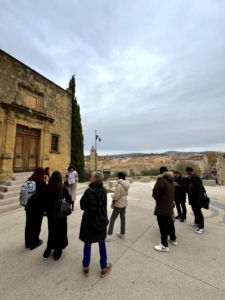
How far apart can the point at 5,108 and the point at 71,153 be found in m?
6.05

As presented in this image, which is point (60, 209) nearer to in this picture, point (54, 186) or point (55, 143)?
point (54, 186)

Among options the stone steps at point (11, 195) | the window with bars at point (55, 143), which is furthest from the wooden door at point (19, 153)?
the window with bars at point (55, 143)

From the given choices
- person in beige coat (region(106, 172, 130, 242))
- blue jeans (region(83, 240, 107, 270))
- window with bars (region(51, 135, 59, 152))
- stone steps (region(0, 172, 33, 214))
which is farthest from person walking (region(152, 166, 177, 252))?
window with bars (region(51, 135, 59, 152))

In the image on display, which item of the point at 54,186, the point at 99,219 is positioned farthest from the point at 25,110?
the point at 99,219

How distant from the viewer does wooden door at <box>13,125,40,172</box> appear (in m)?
7.86

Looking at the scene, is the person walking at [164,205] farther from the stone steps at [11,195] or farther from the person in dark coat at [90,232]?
the stone steps at [11,195]

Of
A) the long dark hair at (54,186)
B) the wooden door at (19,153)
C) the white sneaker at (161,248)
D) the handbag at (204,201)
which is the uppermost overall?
the wooden door at (19,153)

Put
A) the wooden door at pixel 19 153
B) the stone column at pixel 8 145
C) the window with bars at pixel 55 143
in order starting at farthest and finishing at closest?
the window with bars at pixel 55 143, the wooden door at pixel 19 153, the stone column at pixel 8 145

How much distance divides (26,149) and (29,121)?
1.76m

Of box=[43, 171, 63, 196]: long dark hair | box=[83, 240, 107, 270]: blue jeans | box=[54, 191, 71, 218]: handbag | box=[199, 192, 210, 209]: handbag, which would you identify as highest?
box=[43, 171, 63, 196]: long dark hair

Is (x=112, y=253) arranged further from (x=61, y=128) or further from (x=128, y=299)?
(x=61, y=128)

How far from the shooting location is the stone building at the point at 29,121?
7.25 m

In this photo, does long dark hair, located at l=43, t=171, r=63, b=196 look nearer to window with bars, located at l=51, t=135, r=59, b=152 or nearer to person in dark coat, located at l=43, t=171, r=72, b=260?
person in dark coat, located at l=43, t=171, r=72, b=260

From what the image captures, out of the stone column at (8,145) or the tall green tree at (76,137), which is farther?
the tall green tree at (76,137)
